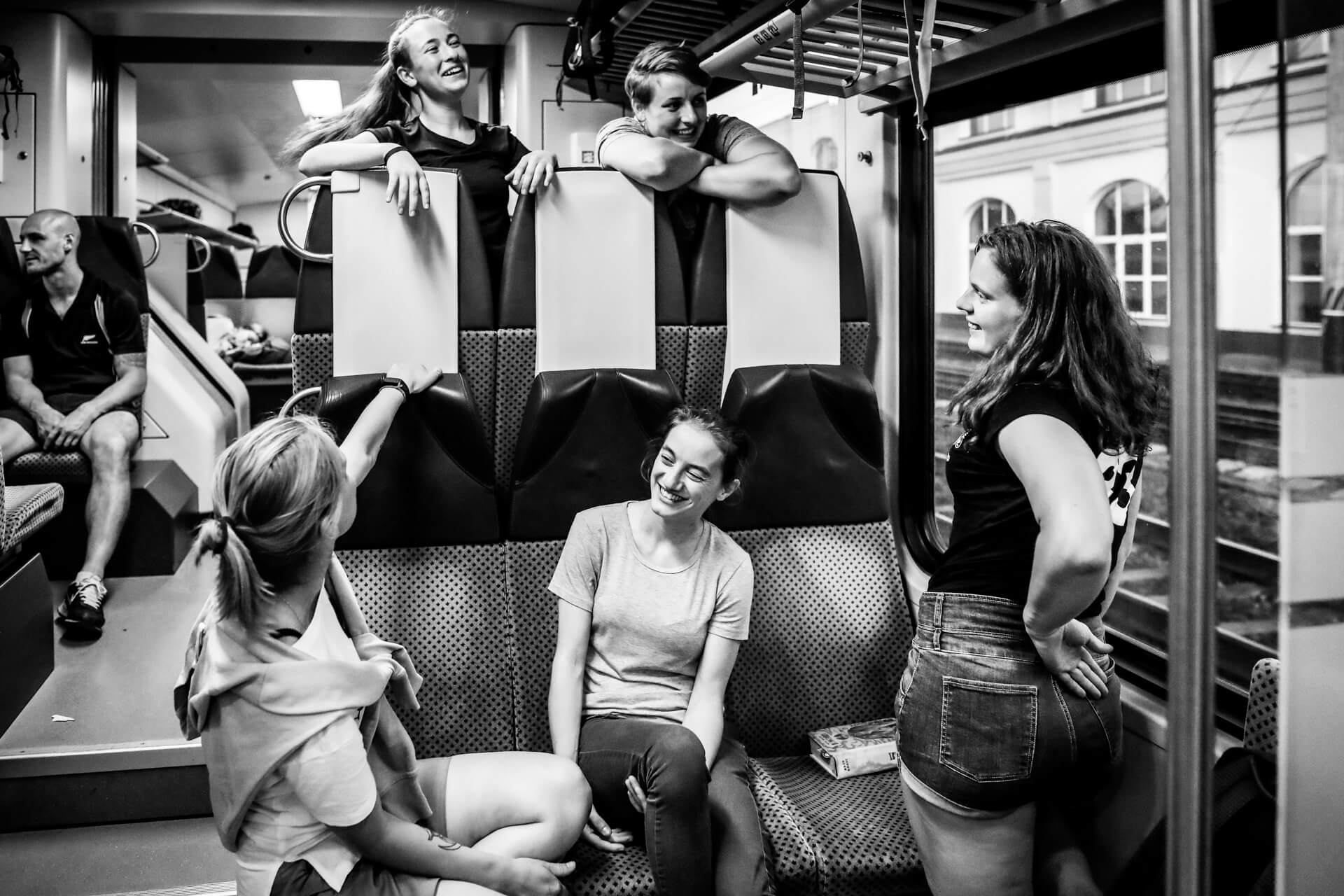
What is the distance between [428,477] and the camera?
2506 mm

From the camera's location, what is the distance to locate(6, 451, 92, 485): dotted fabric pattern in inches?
165

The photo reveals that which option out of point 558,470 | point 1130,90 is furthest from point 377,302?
point 1130,90

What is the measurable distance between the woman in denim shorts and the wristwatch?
1.24 m

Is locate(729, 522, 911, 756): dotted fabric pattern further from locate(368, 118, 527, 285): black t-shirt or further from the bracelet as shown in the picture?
the bracelet

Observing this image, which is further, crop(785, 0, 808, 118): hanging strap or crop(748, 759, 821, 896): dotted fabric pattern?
crop(785, 0, 808, 118): hanging strap

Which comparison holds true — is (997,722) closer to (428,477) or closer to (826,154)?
(428,477)

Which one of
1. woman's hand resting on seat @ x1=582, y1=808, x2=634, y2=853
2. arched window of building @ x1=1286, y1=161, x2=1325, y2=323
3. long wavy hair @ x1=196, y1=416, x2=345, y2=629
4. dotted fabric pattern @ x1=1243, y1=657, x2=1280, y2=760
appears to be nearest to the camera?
arched window of building @ x1=1286, y1=161, x2=1325, y2=323

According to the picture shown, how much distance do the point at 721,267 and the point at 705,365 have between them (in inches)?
10.0

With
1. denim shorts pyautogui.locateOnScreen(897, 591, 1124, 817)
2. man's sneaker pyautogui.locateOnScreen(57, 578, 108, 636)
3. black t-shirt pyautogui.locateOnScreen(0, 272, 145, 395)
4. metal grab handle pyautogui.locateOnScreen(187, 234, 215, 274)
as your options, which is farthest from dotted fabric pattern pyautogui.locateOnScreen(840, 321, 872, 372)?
metal grab handle pyautogui.locateOnScreen(187, 234, 215, 274)

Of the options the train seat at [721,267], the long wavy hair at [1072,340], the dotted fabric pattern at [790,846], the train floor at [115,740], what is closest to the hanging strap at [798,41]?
the train seat at [721,267]

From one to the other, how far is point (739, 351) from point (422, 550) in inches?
36.9

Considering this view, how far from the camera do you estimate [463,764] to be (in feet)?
6.89

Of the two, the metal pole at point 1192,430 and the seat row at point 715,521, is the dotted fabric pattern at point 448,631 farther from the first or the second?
the metal pole at point 1192,430

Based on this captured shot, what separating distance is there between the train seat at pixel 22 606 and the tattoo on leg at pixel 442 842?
1.75 meters
